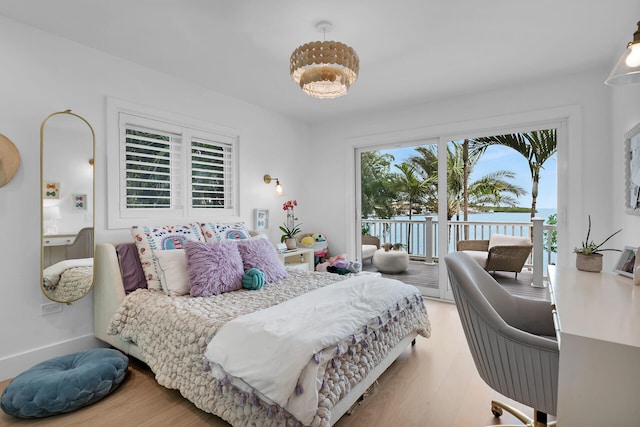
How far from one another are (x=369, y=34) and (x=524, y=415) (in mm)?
2630

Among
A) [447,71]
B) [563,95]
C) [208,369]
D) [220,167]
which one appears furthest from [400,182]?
[208,369]

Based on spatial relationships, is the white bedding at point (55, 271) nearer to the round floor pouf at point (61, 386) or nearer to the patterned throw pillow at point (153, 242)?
the patterned throw pillow at point (153, 242)

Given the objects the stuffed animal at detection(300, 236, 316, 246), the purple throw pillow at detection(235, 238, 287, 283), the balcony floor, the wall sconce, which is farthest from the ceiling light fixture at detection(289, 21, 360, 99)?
the balcony floor

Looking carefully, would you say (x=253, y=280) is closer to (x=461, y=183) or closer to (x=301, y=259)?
(x=301, y=259)

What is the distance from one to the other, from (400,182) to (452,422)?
9.92 ft

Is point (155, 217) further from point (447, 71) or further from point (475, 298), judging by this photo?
point (447, 71)

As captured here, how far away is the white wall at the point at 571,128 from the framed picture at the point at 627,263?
3.63ft

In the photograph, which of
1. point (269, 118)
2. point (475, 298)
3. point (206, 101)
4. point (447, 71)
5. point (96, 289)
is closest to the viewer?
point (475, 298)

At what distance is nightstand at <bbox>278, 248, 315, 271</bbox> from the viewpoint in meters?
4.00

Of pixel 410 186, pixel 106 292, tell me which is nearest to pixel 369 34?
pixel 410 186

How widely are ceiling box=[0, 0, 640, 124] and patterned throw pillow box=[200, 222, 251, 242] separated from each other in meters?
1.49

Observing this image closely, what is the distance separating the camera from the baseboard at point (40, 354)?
7.38 feet

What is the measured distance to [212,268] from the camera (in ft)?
8.07

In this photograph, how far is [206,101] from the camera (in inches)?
139
